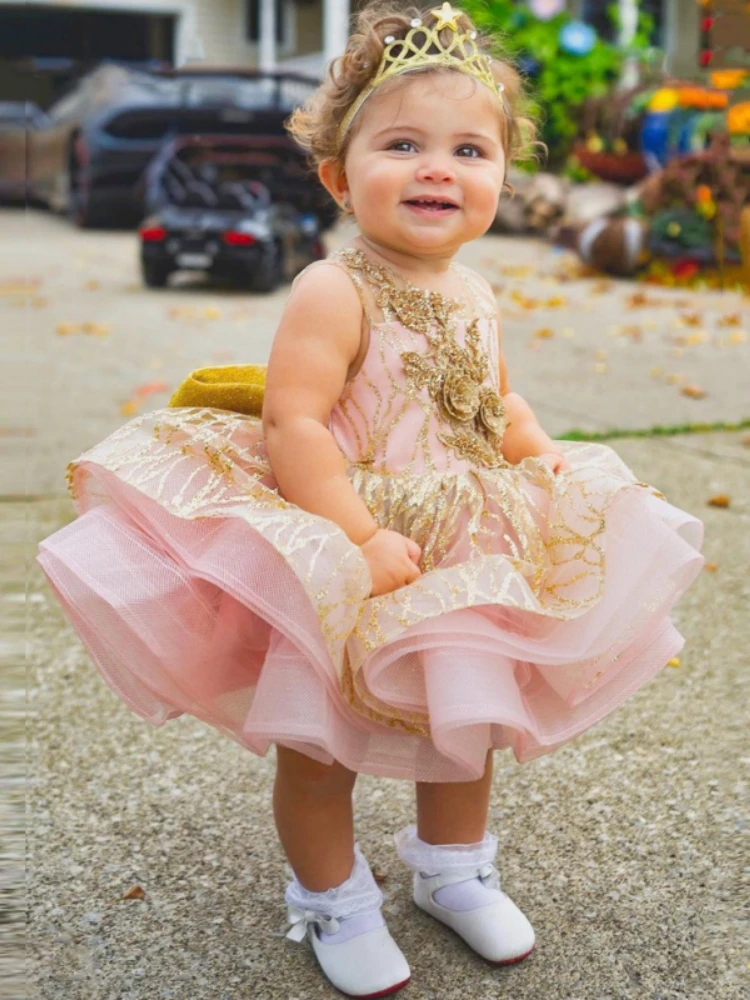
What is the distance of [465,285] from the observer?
205 cm

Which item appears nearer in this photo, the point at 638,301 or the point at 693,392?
the point at 693,392

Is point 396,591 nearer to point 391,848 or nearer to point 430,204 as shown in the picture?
point 430,204

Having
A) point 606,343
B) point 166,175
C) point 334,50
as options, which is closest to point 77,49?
point 334,50

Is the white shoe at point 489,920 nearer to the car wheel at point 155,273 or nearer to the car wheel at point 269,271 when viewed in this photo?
the car wheel at point 269,271

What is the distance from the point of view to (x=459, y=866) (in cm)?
201

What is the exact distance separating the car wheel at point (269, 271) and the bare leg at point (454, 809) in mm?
6967

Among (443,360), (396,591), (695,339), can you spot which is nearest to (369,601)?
(396,591)

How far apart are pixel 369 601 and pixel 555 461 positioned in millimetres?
498

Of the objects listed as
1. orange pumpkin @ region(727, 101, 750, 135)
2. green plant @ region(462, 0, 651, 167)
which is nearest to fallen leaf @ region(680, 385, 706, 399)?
orange pumpkin @ region(727, 101, 750, 135)

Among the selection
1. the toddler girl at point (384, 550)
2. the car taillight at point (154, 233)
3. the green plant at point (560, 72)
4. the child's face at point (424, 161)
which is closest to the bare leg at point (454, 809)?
the toddler girl at point (384, 550)

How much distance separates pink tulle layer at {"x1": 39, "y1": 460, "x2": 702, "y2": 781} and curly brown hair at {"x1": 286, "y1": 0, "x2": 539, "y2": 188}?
0.64 m

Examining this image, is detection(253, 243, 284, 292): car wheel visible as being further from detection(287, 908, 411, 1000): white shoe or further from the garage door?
the garage door

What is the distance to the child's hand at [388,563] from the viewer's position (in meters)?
1.75

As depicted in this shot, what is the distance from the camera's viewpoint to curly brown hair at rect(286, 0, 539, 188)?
1.91 metres
